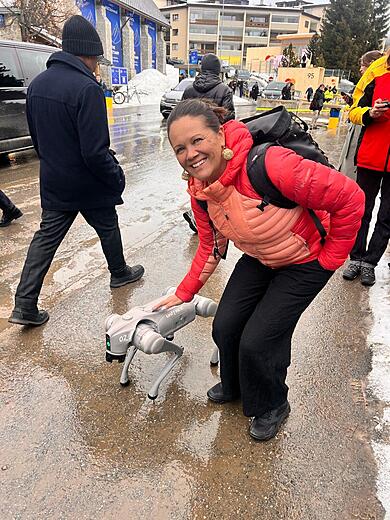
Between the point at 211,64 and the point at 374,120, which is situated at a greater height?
the point at 211,64

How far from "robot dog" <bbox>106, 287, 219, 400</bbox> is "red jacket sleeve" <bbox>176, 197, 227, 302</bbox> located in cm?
23

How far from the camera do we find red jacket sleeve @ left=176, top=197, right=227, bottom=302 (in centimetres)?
233

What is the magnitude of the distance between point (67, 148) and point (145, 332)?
61.7 inches

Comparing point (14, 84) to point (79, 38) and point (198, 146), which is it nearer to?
point (79, 38)

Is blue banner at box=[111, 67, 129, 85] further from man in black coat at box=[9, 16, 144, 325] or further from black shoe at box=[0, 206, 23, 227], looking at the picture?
man in black coat at box=[9, 16, 144, 325]

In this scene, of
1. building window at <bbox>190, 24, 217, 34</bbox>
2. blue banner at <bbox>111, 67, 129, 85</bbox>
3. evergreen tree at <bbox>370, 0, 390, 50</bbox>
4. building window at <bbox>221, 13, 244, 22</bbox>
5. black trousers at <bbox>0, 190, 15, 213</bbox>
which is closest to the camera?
black trousers at <bbox>0, 190, 15, 213</bbox>

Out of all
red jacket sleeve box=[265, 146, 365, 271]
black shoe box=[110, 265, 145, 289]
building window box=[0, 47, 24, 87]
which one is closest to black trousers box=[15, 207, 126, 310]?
black shoe box=[110, 265, 145, 289]

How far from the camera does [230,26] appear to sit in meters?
83.4

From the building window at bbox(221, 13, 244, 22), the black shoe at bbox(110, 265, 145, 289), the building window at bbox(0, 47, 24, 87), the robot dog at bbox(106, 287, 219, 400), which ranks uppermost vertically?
the building window at bbox(221, 13, 244, 22)

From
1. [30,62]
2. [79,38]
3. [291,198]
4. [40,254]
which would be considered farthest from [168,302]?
[30,62]

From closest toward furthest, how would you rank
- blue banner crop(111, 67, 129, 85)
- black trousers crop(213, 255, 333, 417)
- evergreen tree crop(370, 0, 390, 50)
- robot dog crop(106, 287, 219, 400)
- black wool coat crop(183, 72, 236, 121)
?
black trousers crop(213, 255, 333, 417), robot dog crop(106, 287, 219, 400), black wool coat crop(183, 72, 236, 121), blue banner crop(111, 67, 129, 85), evergreen tree crop(370, 0, 390, 50)

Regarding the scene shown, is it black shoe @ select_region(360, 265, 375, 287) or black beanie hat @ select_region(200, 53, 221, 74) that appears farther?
black beanie hat @ select_region(200, 53, 221, 74)

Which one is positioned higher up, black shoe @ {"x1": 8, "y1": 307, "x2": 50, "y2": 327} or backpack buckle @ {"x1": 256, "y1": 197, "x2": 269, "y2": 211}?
backpack buckle @ {"x1": 256, "y1": 197, "x2": 269, "y2": 211}

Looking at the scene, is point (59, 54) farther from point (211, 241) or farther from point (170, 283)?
point (170, 283)
